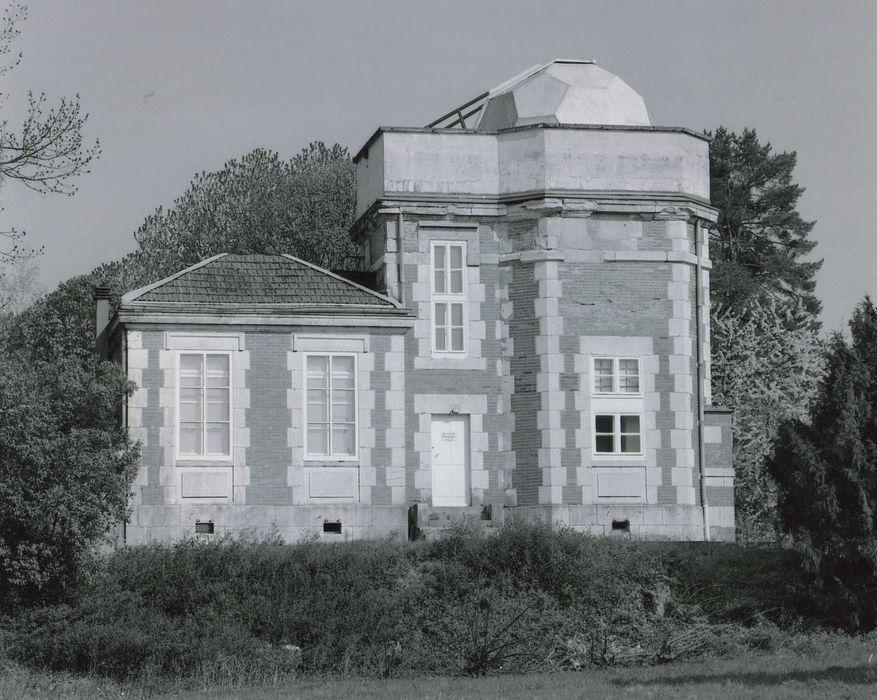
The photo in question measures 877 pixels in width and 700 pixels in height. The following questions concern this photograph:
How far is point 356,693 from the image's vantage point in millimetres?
23250

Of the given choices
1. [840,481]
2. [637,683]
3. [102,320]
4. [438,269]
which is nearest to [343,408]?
[438,269]

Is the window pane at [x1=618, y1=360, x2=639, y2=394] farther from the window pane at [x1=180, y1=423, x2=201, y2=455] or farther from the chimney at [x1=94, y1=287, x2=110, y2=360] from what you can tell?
the chimney at [x1=94, y1=287, x2=110, y2=360]

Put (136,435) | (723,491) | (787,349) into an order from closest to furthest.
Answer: (136,435) < (723,491) < (787,349)

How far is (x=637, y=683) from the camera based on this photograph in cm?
2320

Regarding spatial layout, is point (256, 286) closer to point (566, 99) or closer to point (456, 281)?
point (456, 281)

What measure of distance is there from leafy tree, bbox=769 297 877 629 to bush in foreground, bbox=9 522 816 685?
1.46 metres

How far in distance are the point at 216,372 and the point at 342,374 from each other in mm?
2622

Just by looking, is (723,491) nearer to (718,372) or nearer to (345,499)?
(345,499)

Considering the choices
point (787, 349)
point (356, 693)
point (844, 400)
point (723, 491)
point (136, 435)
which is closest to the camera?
point (356, 693)

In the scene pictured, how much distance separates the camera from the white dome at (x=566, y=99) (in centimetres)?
3791

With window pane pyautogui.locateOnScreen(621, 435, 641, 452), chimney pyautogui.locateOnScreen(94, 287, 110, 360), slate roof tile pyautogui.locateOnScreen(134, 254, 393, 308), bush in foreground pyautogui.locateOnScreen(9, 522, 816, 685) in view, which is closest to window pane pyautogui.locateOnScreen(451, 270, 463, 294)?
slate roof tile pyautogui.locateOnScreen(134, 254, 393, 308)

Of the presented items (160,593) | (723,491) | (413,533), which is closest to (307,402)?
(413,533)

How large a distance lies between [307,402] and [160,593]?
605 cm

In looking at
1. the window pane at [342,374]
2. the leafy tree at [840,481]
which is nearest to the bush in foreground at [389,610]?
the leafy tree at [840,481]
